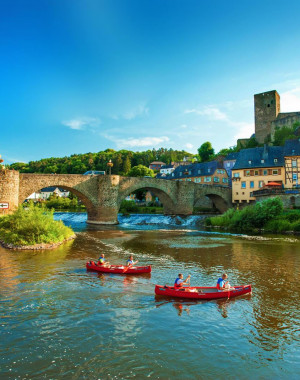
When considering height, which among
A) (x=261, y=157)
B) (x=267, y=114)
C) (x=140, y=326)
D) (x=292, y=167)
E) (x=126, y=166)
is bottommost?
(x=140, y=326)

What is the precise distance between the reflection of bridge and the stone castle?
75.0 feet

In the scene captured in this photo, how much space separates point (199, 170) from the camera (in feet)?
223

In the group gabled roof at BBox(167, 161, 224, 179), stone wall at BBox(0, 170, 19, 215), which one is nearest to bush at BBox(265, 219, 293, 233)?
stone wall at BBox(0, 170, 19, 215)

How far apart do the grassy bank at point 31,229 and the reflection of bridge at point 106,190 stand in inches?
457

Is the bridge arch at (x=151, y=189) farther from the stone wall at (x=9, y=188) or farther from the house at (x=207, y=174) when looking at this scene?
the house at (x=207, y=174)

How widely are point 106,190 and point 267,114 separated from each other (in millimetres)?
46859

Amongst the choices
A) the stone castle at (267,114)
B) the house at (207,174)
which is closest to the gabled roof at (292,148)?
the house at (207,174)

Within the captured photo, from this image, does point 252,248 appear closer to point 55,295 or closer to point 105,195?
point 55,295

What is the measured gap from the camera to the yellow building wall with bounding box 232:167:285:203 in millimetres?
45159

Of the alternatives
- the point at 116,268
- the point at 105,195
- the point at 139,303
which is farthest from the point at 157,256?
the point at 105,195

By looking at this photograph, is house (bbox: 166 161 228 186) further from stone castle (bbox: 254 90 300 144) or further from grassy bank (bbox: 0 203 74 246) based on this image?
grassy bank (bbox: 0 203 74 246)

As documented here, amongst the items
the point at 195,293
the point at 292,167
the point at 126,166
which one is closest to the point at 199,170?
the point at 292,167

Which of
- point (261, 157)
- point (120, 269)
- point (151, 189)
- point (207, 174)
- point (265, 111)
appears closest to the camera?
point (120, 269)

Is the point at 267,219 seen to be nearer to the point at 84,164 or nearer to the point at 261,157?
the point at 261,157
